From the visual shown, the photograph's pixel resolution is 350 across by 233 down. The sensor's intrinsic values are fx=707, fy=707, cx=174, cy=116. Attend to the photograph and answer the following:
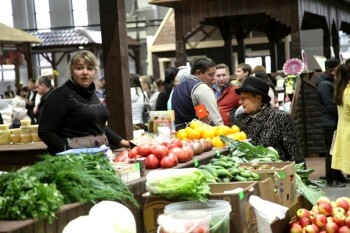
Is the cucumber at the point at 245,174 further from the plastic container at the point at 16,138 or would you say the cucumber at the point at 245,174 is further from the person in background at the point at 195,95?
the plastic container at the point at 16,138

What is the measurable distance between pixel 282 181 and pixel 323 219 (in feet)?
1.80

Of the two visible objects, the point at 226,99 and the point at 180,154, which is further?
the point at 226,99

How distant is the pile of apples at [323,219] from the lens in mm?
5074

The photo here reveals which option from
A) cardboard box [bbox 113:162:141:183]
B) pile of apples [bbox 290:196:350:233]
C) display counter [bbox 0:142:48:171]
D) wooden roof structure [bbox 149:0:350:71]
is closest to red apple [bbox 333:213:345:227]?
pile of apples [bbox 290:196:350:233]

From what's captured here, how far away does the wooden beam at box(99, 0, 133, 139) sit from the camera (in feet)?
22.1

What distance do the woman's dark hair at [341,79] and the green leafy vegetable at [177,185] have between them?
14.3 ft

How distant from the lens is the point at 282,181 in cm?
487

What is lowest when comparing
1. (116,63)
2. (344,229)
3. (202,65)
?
(344,229)

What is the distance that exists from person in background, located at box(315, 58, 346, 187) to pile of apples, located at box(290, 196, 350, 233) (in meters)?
5.05

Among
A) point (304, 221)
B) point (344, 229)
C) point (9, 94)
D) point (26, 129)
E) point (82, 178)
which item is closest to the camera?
point (82, 178)

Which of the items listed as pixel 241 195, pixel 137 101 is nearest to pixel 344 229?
pixel 241 195

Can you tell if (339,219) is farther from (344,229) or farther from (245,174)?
(245,174)

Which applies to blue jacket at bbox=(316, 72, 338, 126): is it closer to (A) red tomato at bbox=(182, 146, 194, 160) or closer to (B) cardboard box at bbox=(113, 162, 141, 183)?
(A) red tomato at bbox=(182, 146, 194, 160)

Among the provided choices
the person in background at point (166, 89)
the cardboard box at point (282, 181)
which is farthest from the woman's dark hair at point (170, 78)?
the cardboard box at point (282, 181)
